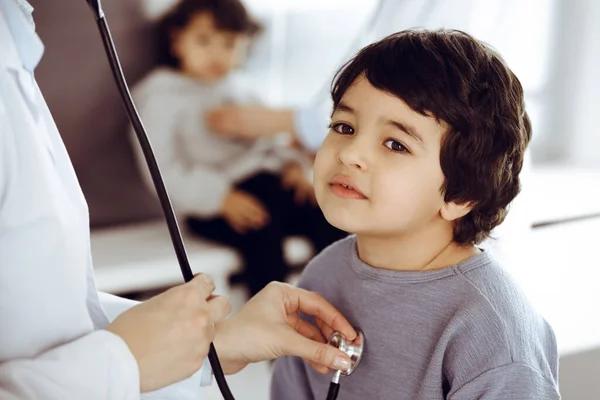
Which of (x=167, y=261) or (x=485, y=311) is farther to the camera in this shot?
(x=167, y=261)

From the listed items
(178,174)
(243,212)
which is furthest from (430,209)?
(178,174)

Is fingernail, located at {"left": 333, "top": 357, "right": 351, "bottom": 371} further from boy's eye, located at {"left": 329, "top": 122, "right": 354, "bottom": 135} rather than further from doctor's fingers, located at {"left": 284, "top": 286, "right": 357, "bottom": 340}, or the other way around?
boy's eye, located at {"left": 329, "top": 122, "right": 354, "bottom": 135}

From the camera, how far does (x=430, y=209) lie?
3.54 ft

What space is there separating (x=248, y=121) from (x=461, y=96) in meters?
1.41

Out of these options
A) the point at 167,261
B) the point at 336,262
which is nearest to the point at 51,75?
the point at 167,261

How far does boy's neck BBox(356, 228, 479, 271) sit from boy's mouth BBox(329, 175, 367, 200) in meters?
0.09

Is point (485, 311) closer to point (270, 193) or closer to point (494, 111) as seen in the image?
point (494, 111)

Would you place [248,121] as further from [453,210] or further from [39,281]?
[39,281]

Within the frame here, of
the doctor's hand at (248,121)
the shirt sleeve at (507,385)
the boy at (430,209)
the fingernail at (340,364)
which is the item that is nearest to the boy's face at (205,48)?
the doctor's hand at (248,121)

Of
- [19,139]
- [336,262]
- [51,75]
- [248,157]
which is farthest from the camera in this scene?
[248,157]

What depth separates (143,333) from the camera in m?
0.79

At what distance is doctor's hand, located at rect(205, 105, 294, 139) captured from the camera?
236 centimetres

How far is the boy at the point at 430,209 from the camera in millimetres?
981

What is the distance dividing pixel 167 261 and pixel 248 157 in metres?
0.47
